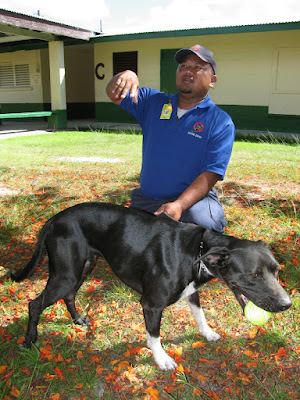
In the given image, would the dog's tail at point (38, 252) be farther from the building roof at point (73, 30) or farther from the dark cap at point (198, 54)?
the building roof at point (73, 30)

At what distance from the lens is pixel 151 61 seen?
55.3ft

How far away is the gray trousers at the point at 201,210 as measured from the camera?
Result: 375 centimetres

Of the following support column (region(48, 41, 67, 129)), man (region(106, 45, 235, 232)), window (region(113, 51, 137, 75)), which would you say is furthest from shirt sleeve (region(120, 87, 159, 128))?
window (region(113, 51, 137, 75))

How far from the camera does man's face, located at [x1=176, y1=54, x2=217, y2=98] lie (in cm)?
370

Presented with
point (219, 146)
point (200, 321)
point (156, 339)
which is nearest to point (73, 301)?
point (156, 339)

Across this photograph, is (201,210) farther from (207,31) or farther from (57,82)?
(57,82)

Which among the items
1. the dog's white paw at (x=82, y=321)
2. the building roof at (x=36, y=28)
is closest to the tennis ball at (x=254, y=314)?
the dog's white paw at (x=82, y=321)

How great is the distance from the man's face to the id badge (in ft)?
0.72

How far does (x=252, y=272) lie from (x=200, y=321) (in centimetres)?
98

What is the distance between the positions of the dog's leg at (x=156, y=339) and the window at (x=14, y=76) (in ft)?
68.8

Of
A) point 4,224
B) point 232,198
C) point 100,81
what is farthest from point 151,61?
point 4,224

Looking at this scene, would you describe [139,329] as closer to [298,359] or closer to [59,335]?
[59,335]

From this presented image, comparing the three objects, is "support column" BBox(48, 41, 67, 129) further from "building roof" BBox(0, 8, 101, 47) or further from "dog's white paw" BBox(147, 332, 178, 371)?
"dog's white paw" BBox(147, 332, 178, 371)

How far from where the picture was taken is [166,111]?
12.7ft
